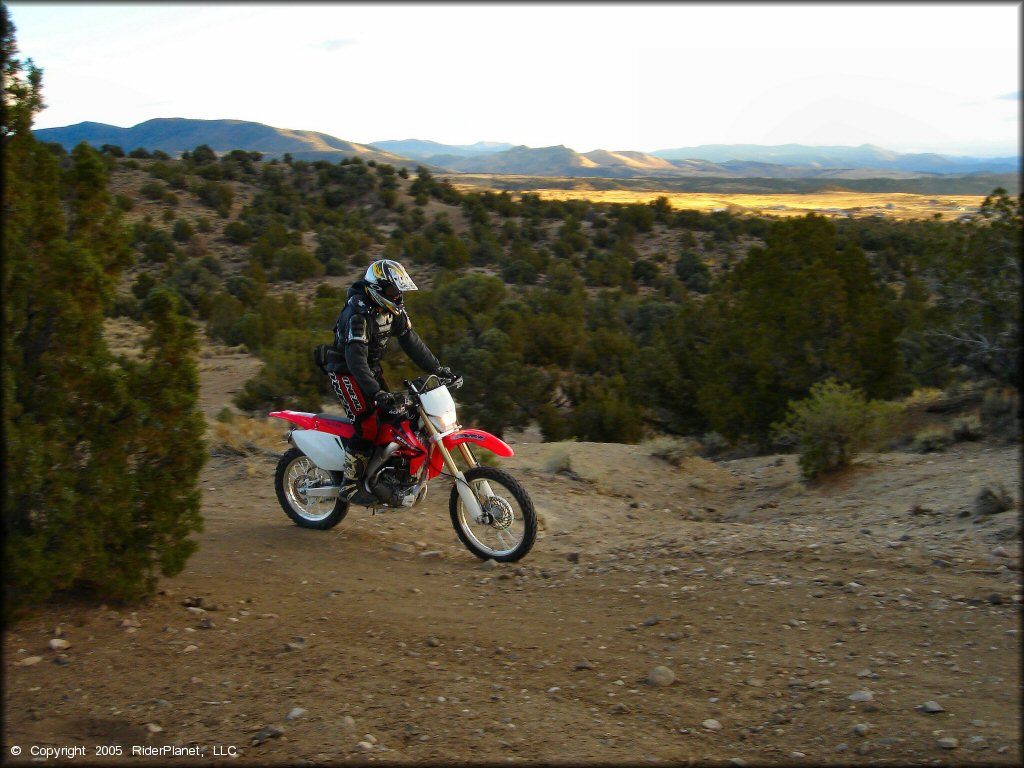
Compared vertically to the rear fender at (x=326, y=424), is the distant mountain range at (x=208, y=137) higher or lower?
higher

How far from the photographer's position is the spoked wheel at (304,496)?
7531 mm

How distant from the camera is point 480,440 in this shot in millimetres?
6617

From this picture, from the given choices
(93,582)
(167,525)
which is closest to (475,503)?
(167,525)

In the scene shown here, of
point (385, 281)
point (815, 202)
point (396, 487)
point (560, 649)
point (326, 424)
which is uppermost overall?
point (815, 202)

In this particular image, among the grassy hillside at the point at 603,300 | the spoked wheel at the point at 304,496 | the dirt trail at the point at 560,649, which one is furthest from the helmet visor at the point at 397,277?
the grassy hillside at the point at 603,300

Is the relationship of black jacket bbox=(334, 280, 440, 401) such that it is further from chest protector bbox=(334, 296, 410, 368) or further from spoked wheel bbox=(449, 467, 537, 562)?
spoked wheel bbox=(449, 467, 537, 562)

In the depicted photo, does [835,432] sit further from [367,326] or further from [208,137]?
[208,137]

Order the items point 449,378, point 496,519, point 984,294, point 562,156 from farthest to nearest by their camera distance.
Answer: point 562,156, point 984,294, point 449,378, point 496,519

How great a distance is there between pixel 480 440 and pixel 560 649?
2.01 meters

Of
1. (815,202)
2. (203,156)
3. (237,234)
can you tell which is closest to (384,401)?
(237,234)

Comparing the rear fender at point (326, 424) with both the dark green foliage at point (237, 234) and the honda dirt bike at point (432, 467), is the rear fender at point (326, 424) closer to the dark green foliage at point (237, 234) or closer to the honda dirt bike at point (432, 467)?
the honda dirt bike at point (432, 467)

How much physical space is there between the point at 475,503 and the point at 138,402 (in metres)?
2.66

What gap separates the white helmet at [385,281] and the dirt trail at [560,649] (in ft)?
6.99

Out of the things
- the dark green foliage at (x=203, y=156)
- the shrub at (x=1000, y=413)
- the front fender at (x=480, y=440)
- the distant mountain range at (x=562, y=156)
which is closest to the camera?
the front fender at (x=480, y=440)
